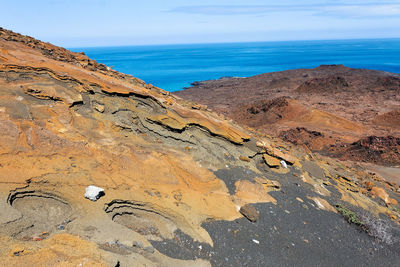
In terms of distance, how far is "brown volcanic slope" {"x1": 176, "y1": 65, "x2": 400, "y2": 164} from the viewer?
1973 centimetres

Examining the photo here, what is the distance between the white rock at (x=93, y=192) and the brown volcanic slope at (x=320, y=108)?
53.4 feet

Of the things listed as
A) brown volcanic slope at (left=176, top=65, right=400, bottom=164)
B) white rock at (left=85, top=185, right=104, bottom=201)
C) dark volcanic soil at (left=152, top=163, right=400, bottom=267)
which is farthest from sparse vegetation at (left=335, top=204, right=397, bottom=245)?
brown volcanic slope at (left=176, top=65, right=400, bottom=164)

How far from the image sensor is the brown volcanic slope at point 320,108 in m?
19.7

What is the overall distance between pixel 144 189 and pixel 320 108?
28419 millimetres

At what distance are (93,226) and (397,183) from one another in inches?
530

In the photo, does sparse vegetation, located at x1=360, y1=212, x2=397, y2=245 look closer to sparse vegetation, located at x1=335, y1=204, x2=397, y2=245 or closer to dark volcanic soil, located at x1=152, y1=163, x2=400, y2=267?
sparse vegetation, located at x1=335, y1=204, x2=397, y2=245

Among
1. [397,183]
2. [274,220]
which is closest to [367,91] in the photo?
[397,183]

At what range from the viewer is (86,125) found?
662 cm

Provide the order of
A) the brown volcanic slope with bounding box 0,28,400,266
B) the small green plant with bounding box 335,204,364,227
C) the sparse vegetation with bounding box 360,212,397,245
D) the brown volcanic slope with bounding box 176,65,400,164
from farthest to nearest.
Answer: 1. the brown volcanic slope with bounding box 176,65,400,164
2. the small green plant with bounding box 335,204,364,227
3. the sparse vegetation with bounding box 360,212,397,245
4. the brown volcanic slope with bounding box 0,28,400,266

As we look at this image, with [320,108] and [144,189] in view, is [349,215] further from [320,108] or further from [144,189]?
[320,108]

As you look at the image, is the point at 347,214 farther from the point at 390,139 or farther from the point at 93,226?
the point at 390,139

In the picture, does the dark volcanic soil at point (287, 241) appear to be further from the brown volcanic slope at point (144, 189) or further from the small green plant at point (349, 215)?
the small green plant at point (349, 215)

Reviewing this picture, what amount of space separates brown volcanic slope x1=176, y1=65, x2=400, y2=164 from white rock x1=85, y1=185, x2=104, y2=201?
16267 millimetres

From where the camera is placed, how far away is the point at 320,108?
29.0 metres
